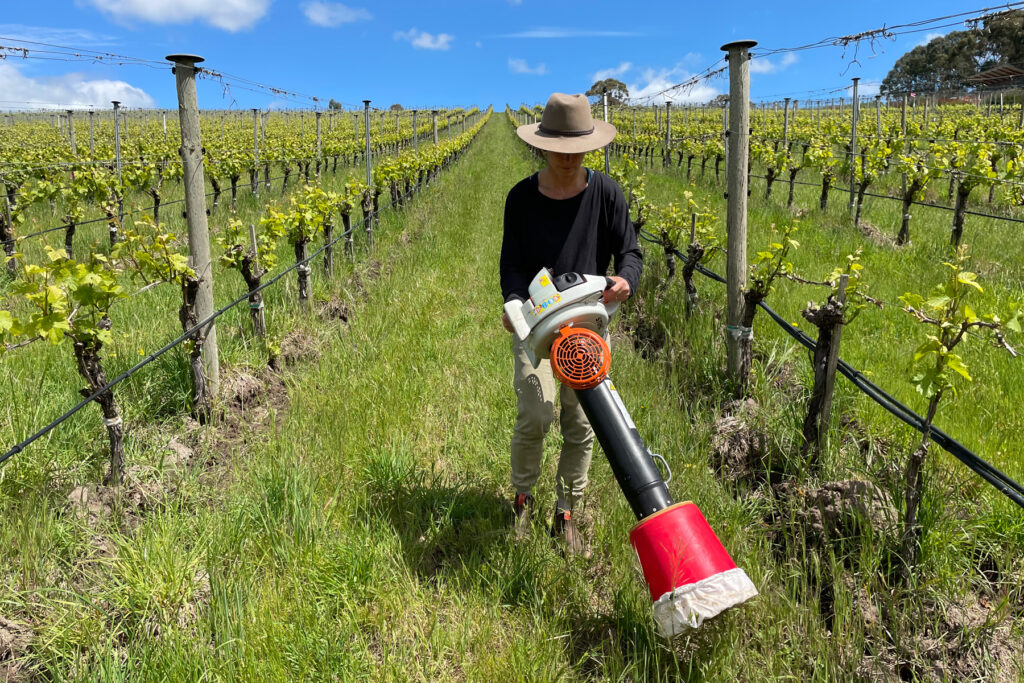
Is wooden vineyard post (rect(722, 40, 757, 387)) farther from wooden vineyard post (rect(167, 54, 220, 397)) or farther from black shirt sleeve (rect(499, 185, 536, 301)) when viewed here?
wooden vineyard post (rect(167, 54, 220, 397))

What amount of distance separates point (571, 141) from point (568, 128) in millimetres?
76

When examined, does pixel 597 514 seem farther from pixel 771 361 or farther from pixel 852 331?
pixel 852 331

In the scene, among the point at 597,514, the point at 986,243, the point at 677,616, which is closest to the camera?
the point at 677,616

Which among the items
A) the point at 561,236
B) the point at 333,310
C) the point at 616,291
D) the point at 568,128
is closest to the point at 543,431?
the point at 616,291

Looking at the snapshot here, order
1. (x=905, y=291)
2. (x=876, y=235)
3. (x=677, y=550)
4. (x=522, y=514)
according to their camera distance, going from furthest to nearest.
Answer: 1. (x=876, y=235)
2. (x=905, y=291)
3. (x=522, y=514)
4. (x=677, y=550)

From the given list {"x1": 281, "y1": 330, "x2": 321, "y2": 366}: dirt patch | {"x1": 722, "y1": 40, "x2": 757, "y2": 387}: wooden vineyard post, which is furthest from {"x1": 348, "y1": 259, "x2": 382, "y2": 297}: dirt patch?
{"x1": 722, "y1": 40, "x2": 757, "y2": 387}: wooden vineyard post

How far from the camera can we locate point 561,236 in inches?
90.9

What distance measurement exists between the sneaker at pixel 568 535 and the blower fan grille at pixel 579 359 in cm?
88

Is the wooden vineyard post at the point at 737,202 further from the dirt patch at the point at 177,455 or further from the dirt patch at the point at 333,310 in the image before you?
the dirt patch at the point at 333,310

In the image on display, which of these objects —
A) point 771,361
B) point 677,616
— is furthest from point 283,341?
point 677,616

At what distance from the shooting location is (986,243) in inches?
268

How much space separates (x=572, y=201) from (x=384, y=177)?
28.6 feet

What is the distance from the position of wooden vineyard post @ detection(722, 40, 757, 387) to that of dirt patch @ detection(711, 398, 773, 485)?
1.22 feet

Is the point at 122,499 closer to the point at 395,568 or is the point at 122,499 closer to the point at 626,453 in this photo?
the point at 395,568
